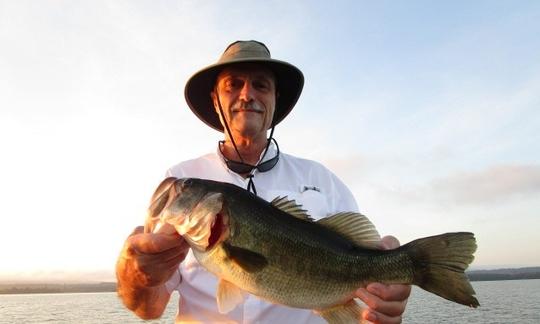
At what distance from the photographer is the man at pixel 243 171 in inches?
185

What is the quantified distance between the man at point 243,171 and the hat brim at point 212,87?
0.01m

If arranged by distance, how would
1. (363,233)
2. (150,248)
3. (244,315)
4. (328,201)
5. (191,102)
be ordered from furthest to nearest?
1. (191,102)
2. (328,201)
3. (244,315)
4. (363,233)
5. (150,248)

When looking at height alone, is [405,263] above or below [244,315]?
above

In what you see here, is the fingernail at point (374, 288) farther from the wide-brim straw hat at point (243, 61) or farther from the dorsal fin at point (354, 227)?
the wide-brim straw hat at point (243, 61)

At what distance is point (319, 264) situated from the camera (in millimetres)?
3922

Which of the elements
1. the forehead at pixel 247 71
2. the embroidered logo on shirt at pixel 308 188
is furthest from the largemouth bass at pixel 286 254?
the forehead at pixel 247 71

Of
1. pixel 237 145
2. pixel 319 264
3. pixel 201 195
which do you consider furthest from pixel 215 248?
pixel 237 145

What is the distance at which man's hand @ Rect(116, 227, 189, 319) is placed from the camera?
3590 millimetres

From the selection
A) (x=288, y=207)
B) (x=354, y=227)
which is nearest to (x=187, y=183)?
(x=288, y=207)

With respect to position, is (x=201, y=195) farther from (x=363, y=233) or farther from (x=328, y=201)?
Result: (x=328, y=201)

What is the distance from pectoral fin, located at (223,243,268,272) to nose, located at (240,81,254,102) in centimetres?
225

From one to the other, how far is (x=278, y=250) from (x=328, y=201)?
191 cm

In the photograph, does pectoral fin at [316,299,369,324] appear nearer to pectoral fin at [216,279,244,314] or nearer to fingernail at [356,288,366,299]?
fingernail at [356,288,366,299]

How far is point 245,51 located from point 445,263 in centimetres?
348
